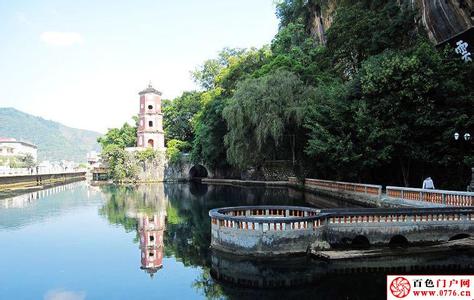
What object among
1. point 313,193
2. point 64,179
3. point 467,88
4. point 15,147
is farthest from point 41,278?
point 15,147

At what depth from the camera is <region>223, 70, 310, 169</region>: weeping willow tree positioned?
26875mm

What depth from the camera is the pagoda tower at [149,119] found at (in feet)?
148

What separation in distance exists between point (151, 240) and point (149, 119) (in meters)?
34.0

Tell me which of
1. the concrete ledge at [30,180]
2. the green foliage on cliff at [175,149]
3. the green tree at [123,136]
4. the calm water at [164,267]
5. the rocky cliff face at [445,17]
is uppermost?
the rocky cliff face at [445,17]

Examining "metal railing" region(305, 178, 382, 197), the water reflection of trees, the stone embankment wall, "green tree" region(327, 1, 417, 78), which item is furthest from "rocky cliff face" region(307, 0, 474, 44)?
the water reflection of trees

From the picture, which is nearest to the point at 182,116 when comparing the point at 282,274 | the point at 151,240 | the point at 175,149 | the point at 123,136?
the point at 175,149

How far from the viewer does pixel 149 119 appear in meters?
45.2

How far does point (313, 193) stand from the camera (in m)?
25.3

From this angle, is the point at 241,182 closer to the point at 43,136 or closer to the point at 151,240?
the point at 151,240

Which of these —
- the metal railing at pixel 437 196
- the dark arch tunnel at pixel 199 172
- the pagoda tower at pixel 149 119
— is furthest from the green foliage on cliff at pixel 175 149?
the metal railing at pixel 437 196

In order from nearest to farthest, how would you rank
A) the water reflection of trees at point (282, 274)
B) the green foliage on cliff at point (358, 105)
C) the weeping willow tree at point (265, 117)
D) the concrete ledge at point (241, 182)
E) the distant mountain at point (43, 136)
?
the water reflection of trees at point (282, 274) → the green foliage on cliff at point (358, 105) → the weeping willow tree at point (265, 117) → the concrete ledge at point (241, 182) → the distant mountain at point (43, 136)

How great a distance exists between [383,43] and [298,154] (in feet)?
32.4

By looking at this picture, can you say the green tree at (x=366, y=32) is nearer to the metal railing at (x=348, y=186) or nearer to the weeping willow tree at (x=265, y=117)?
the weeping willow tree at (x=265, y=117)

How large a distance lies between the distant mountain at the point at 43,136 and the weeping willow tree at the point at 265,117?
5154 inches
